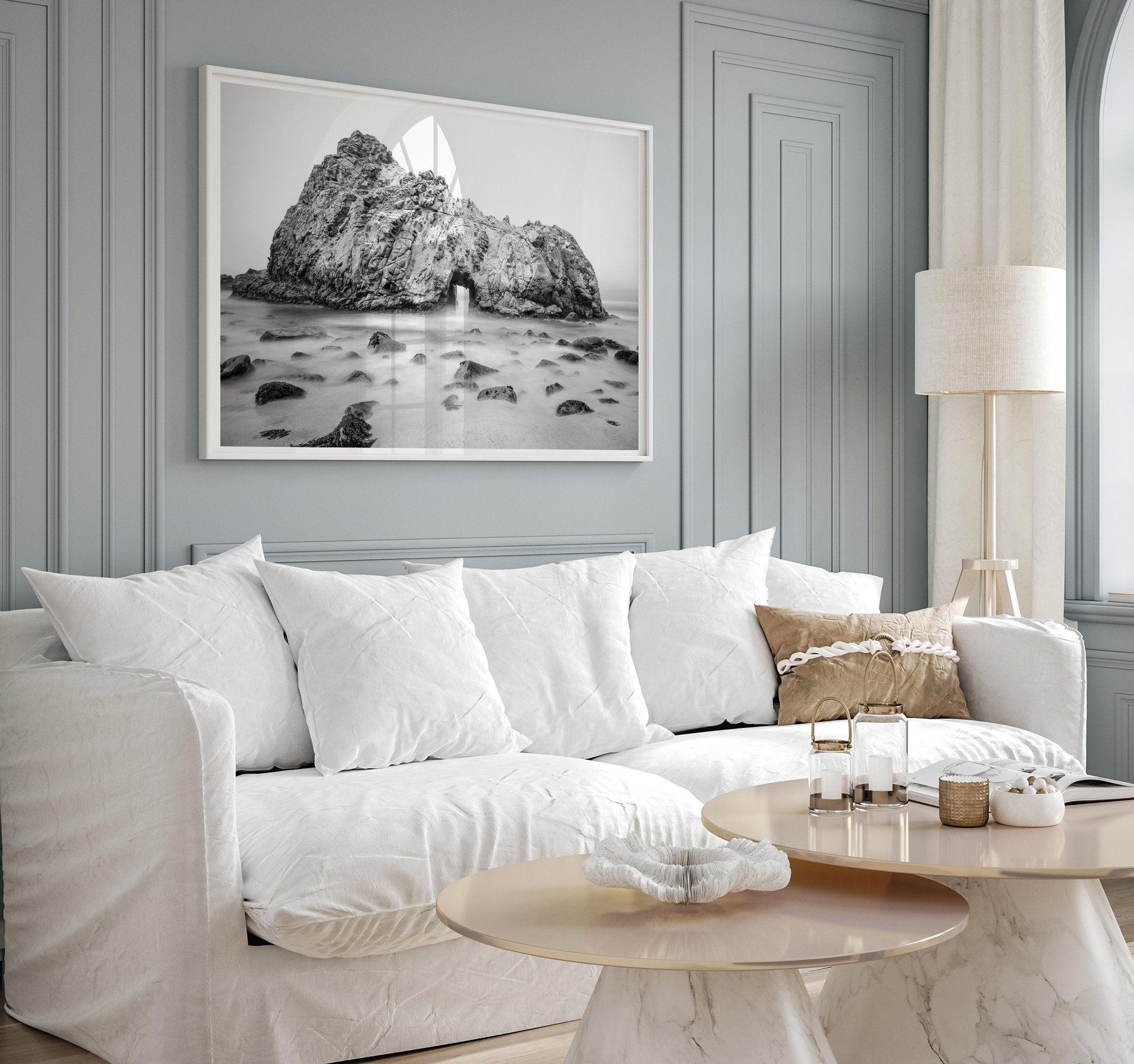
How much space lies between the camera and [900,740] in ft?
6.54

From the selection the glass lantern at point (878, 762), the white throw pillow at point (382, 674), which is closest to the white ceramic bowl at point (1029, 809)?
the glass lantern at point (878, 762)

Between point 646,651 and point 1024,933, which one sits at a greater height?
point 646,651

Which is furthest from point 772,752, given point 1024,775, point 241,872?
point 241,872

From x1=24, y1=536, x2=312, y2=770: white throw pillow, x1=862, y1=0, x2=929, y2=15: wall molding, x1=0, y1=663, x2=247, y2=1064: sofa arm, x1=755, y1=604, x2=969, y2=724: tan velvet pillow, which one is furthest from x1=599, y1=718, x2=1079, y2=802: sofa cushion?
x1=862, y1=0, x2=929, y2=15: wall molding

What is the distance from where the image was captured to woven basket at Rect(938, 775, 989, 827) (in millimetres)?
1885

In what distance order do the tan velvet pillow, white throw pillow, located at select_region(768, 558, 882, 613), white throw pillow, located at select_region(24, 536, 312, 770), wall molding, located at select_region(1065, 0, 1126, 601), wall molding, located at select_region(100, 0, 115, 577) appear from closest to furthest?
white throw pillow, located at select_region(24, 536, 312, 770)
wall molding, located at select_region(100, 0, 115, 577)
the tan velvet pillow
white throw pillow, located at select_region(768, 558, 882, 613)
wall molding, located at select_region(1065, 0, 1126, 601)

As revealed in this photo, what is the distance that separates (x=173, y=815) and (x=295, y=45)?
203 cm

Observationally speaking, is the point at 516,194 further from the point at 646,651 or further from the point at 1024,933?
the point at 1024,933

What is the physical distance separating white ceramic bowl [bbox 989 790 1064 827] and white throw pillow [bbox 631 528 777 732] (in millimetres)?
1211

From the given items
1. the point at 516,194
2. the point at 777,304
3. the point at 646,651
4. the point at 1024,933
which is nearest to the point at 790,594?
the point at 646,651

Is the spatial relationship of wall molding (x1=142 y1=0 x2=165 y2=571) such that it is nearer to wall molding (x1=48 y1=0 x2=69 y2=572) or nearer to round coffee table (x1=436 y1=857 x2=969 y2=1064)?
wall molding (x1=48 y1=0 x2=69 y2=572)

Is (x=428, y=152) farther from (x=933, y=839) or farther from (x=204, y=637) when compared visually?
(x=933, y=839)

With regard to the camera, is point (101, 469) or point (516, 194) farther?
point (516, 194)

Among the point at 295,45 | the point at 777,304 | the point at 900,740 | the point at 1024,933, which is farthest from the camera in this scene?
the point at 777,304
